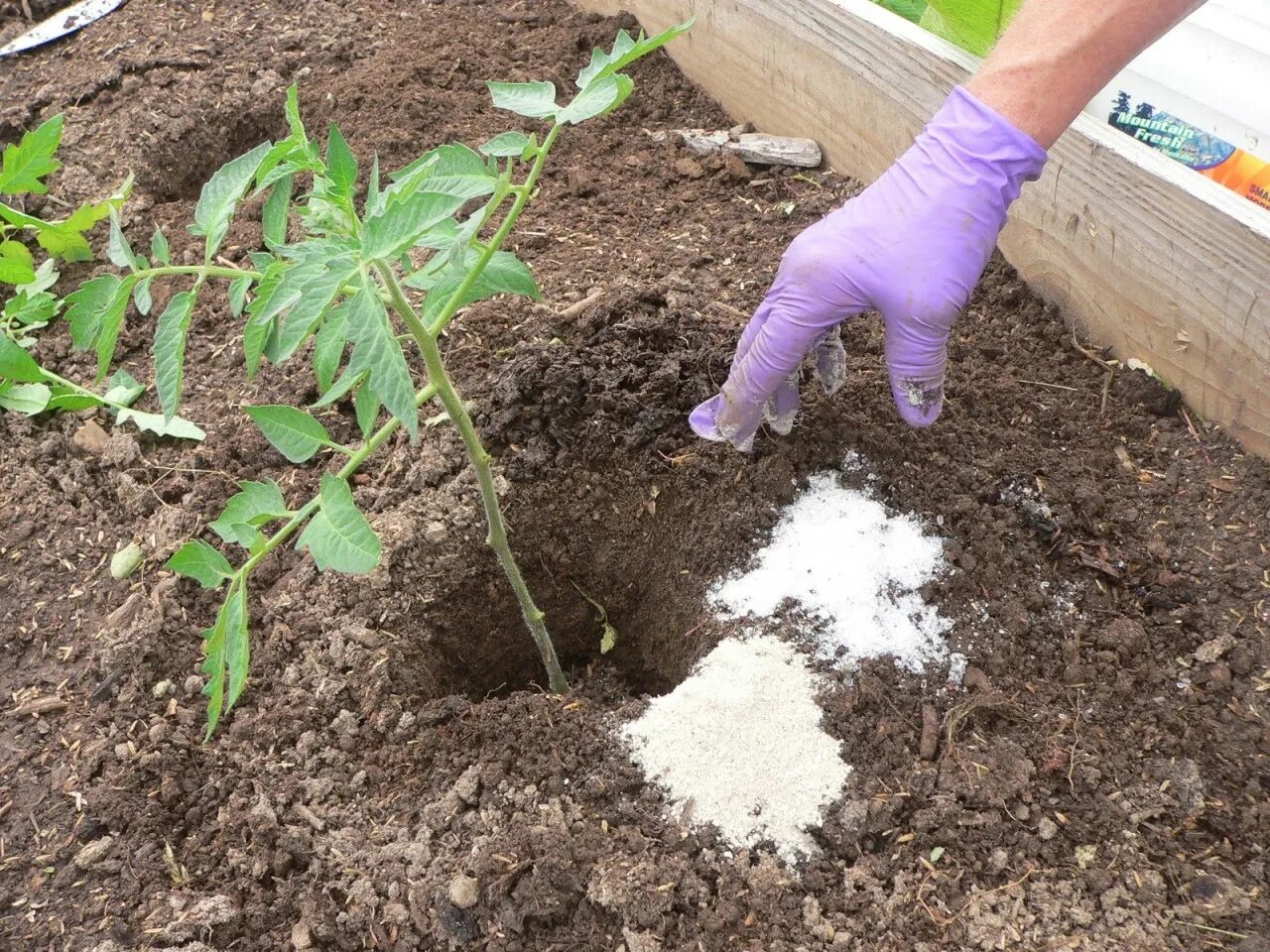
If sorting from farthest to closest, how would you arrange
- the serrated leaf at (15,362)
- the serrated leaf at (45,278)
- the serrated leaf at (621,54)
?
the serrated leaf at (45,278), the serrated leaf at (15,362), the serrated leaf at (621,54)

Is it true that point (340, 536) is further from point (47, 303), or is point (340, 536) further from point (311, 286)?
point (47, 303)

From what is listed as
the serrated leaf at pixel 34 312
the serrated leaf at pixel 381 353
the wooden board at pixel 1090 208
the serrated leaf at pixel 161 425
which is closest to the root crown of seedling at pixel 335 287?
the serrated leaf at pixel 381 353

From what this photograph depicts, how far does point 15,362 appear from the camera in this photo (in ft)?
5.95

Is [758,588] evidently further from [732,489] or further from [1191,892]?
[1191,892]

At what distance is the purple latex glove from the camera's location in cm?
165

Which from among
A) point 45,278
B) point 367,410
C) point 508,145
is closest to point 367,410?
point 367,410

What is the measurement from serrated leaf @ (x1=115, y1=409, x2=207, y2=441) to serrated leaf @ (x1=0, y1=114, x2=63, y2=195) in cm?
54

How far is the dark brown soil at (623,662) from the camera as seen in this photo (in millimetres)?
1418

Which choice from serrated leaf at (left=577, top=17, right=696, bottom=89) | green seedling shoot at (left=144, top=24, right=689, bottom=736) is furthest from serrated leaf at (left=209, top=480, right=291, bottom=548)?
serrated leaf at (left=577, top=17, right=696, bottom=89)

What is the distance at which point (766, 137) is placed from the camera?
2.43m

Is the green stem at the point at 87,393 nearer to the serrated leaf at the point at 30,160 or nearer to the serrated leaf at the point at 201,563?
the serrated leaf at the point at 30,160

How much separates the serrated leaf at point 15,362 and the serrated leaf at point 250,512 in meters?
0.87

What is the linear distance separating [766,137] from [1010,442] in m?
1.04

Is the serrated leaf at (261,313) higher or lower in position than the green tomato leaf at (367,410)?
higher
